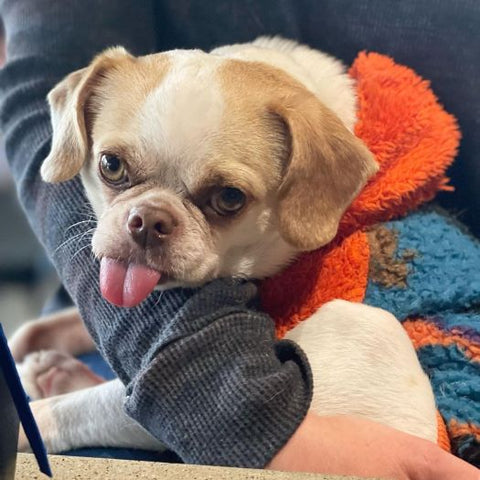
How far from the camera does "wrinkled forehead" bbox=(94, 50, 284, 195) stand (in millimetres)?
856

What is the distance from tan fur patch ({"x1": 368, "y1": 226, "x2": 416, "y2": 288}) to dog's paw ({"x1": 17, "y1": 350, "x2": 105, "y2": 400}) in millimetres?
601

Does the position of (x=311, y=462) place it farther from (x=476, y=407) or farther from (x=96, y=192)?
(x=96, y=192)

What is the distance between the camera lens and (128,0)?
124 centimetres

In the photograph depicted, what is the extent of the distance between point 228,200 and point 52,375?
589 millimetres

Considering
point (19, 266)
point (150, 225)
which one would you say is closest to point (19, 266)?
point (19, 266)

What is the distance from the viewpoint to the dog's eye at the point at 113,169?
89 cm

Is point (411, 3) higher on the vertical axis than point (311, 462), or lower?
higher

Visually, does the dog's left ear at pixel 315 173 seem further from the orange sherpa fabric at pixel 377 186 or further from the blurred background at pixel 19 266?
the blurred background at pixel 19 266

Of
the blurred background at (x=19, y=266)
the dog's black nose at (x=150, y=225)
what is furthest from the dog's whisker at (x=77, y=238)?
the blurred background at (x=19, y=266)

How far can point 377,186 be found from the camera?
3.23 ft

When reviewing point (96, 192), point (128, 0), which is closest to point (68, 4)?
point (128, 0)

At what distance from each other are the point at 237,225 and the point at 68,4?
57 centimetres

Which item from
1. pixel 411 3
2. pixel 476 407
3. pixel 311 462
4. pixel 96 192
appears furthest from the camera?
pixel 411 3

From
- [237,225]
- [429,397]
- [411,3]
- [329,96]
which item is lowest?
[429,397]
